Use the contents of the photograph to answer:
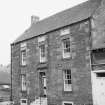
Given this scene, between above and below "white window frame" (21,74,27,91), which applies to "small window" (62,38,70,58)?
above

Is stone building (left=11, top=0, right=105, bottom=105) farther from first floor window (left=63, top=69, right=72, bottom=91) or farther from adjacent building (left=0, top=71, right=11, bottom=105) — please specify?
adjacent building (left=0, top=71, right=11, bottom=105)

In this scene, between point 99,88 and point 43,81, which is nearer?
point 99,88

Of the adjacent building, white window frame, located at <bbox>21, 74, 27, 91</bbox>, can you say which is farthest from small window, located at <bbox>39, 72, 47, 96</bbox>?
the adjacent building

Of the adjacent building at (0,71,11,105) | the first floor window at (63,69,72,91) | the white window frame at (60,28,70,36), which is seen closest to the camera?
the first floor window at (63,69,72,91)

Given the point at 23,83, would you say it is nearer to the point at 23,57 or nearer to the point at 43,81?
the point at 23,57

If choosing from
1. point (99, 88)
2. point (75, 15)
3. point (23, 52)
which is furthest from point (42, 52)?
point (99, 88)

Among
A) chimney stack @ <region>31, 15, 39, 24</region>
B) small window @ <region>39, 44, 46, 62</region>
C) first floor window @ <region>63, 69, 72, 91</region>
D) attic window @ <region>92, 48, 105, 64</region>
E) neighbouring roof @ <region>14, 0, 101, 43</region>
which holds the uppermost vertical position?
chimney stack @ <region>31, 15, 39, 24</region>

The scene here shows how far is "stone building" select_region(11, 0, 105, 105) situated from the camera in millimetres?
17453

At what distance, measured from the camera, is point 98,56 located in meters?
17.3

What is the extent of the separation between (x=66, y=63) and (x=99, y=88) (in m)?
4.36

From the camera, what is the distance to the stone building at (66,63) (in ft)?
57.3

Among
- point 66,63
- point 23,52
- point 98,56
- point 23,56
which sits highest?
point 23,52

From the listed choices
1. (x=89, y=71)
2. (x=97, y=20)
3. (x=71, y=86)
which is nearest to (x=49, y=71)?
(x=71, y=86)

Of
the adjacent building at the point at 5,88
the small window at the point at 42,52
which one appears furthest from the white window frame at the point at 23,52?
the adjacent building at the point at 5,88
